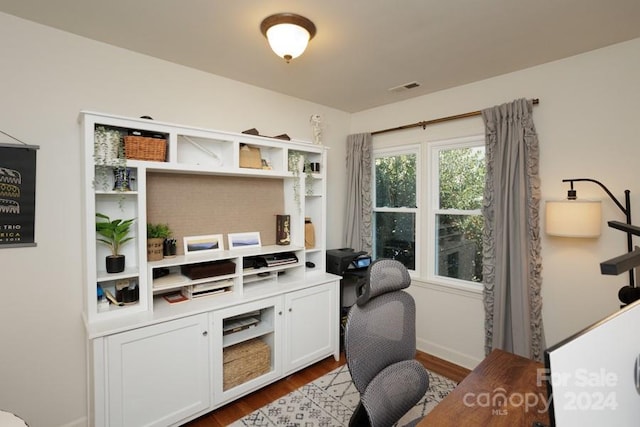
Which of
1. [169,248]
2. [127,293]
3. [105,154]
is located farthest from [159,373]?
[105,154]

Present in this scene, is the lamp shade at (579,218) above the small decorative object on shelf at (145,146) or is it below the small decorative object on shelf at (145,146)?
below

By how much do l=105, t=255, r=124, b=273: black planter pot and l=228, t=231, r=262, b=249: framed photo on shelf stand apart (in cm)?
84

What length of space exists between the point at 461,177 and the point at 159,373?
2.88m

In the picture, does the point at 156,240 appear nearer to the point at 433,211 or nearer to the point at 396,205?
the point at 396,205

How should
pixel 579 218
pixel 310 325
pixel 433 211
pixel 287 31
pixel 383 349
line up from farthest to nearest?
1. pixel 433 211
2. pixel 310 325
3. pixel 579 218
4. pixel 287 31
5. pixel 383 349

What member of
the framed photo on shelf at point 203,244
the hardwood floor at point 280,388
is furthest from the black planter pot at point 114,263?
the hardwood floor at point 280,388

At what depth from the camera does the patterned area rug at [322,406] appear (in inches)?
85.4

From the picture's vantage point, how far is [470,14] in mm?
1771

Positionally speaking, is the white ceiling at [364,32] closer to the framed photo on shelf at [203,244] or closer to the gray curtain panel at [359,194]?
the gray curtain panel at [359,194]

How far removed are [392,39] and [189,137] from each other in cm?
164

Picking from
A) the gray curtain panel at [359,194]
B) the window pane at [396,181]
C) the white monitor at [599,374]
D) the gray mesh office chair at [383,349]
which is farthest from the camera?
the gray curtain panel at [359,194]

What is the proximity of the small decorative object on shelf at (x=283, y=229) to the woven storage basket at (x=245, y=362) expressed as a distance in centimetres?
88

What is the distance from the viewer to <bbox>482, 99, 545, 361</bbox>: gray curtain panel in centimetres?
241

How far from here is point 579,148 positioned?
228cm
